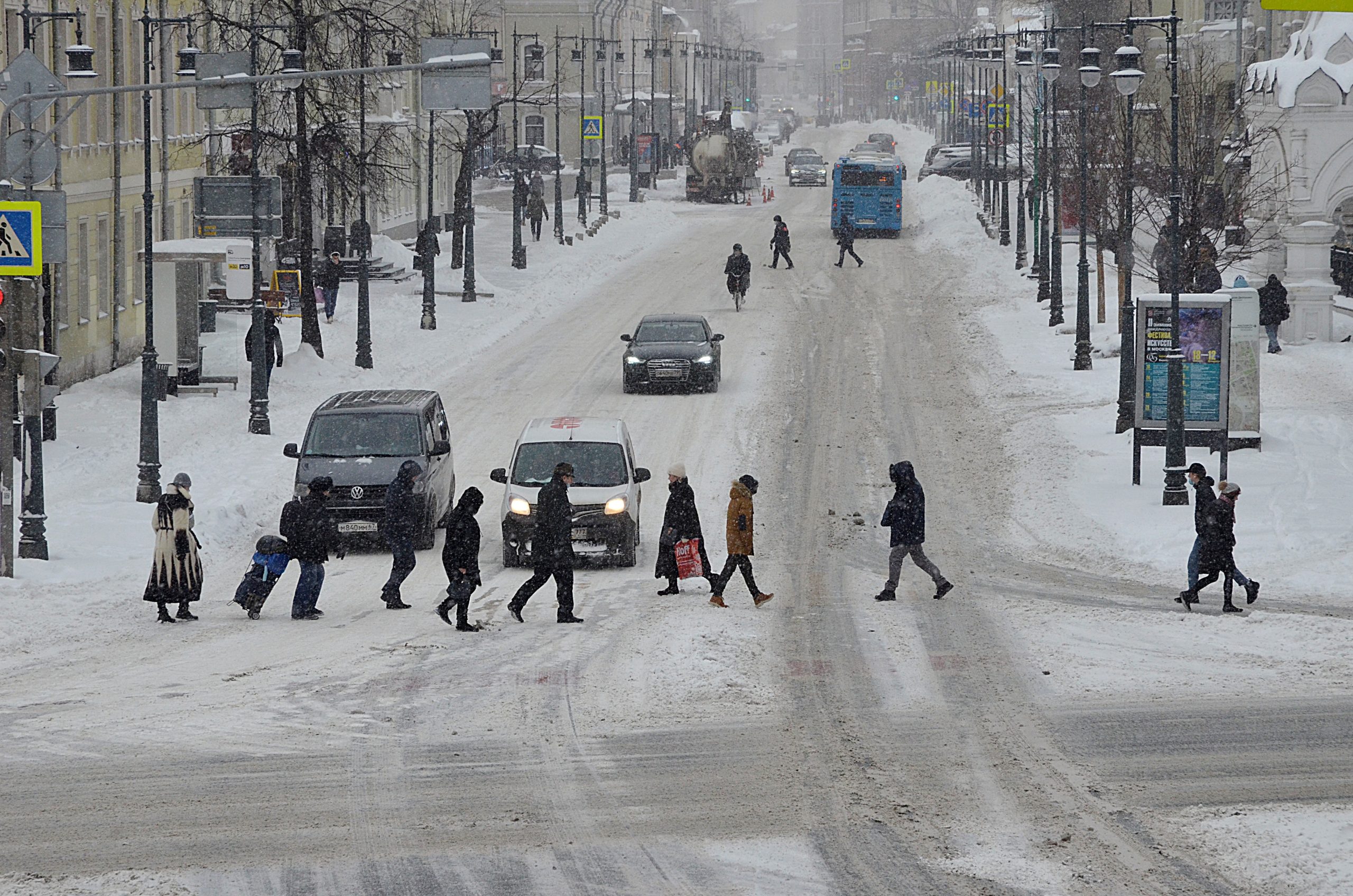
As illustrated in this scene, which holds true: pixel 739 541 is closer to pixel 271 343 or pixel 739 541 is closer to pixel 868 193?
pixel 271 343

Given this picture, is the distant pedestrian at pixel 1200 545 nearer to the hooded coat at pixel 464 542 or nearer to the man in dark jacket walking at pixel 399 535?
the hooded coat at pixel 464 542

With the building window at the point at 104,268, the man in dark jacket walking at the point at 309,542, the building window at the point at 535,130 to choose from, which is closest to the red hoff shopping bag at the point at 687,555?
the man in dark jacket walking at the point at 309,542

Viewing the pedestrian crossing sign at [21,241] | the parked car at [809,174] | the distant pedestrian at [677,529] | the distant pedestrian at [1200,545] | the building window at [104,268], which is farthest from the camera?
the parked car at [809,174]

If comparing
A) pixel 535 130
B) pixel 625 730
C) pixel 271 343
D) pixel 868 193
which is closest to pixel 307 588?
pixel 625 730

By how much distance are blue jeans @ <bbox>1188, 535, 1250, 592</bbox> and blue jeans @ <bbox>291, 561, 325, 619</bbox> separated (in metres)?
8.21

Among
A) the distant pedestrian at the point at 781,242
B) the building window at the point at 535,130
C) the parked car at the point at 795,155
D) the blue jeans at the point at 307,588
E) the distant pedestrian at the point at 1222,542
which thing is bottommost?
the blue jeans at the point at 307,588

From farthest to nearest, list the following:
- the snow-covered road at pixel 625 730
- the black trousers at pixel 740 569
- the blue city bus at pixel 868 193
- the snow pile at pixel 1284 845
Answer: the blue city bus at pixel 868 193, the black trousers at pixel 740 569, the snow-covered road at pixel 625 730, the snow pile at pixel 1284 845

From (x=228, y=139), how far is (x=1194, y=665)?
4033 centimetres

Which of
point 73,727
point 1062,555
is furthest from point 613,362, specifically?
point 73,727

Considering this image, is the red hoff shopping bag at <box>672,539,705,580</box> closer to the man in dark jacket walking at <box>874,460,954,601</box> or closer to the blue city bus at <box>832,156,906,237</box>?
the man in dark jacket walking at <box>874,460,954,601</box>

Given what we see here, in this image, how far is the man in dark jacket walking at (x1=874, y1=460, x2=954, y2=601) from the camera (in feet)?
61.1

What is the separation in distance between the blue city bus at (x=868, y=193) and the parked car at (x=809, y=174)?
96.1 ft

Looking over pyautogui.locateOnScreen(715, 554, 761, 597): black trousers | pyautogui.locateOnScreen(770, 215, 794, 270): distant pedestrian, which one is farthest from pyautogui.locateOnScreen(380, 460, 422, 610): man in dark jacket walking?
pyautogui.locateOnScreen(770, 215, 794, 270): distant pedestrian

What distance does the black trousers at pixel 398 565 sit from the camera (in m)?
18.6
